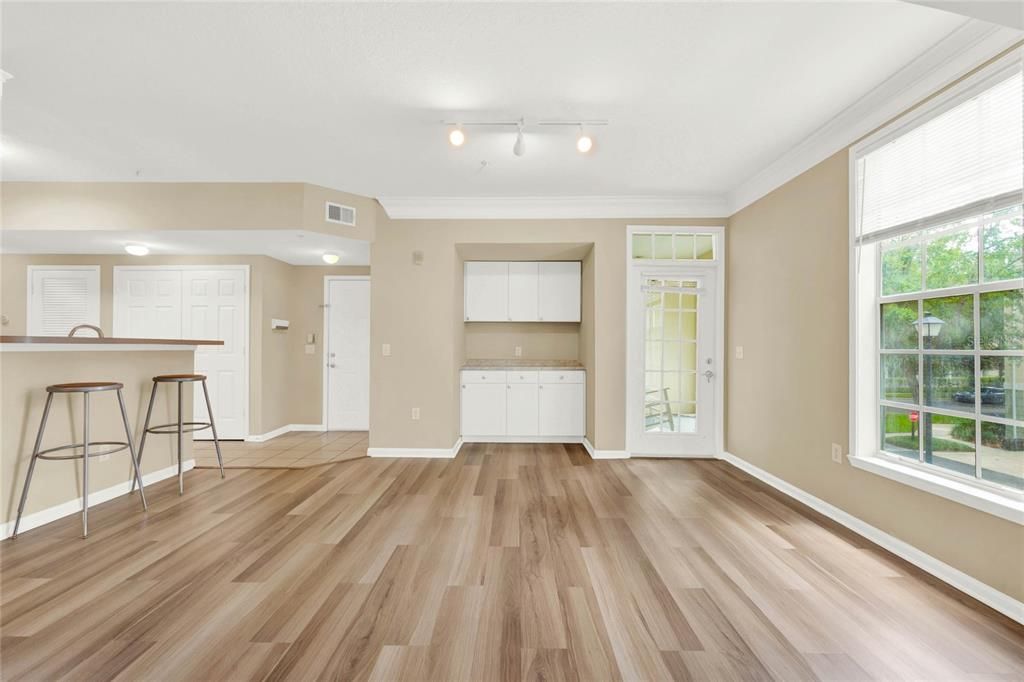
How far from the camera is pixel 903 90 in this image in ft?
7.79

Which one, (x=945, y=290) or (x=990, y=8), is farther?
(x=945, y=290)

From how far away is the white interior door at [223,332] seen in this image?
210 inches

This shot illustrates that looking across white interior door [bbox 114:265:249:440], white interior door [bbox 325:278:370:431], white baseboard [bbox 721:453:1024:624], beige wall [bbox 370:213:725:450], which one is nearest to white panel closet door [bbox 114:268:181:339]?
white interior door [bbox 114:265:249:440]

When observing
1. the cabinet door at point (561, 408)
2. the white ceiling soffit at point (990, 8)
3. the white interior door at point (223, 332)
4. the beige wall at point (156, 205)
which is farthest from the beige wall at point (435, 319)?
the white ceiling soffit at point (990, 8)

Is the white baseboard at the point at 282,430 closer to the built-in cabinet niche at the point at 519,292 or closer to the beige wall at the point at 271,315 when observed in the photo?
the beige wall at the point at 271,315

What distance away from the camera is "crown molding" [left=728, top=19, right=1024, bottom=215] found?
6.44 ft

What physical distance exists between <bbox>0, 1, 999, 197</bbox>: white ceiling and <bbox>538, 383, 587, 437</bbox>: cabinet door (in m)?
2.39

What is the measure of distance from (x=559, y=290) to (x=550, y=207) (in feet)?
3.81

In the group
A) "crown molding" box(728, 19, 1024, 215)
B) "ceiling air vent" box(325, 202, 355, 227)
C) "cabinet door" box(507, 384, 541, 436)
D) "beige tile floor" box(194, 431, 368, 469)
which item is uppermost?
"crown molding" box(728, 19, 1024, 215)

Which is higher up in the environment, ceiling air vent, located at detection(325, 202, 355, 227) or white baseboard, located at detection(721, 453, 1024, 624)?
ceiling air vent, located at detection(325, 202, 355, 227)

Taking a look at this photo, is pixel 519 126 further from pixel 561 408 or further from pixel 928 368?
pixel 561 408

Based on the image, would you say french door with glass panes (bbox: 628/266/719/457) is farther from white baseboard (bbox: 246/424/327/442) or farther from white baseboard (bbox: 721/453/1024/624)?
white baseboard (bbox: 246/424/327/442)

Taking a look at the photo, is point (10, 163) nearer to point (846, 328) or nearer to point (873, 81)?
point (873, 81)

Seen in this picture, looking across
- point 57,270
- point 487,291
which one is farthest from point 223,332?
point 487,291
